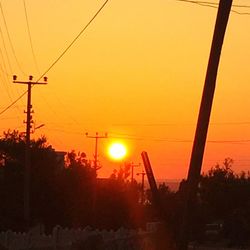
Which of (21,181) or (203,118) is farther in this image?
(21,181)

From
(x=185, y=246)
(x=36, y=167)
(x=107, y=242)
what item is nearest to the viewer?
(x=185, y=246)

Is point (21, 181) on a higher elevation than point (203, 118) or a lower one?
higher

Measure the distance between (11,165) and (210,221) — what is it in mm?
17959

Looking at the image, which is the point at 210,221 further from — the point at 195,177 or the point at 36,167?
the point at 195,177

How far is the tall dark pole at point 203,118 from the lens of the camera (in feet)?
54.0

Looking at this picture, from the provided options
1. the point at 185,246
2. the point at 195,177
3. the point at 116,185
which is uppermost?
the point at 116,185

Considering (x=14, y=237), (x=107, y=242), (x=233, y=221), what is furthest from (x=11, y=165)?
(x=107, y=242)

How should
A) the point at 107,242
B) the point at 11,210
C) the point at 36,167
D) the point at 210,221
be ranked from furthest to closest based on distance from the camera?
the point at 210,221, the point at 36,167, the point at 11,210, the point at 107,242

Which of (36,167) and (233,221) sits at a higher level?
(36,167)

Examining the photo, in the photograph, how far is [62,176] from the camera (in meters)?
56.9

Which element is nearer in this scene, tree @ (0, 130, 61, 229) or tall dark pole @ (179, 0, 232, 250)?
tall dark pole @ (179, 0, 232, 250)

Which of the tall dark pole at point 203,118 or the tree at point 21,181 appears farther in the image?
the tree at point 21,181

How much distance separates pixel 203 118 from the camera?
16719 mm

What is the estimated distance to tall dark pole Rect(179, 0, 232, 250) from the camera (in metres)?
16.5
